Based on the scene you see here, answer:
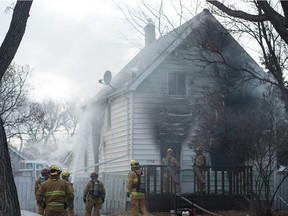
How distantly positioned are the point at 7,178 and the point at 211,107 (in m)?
11.0

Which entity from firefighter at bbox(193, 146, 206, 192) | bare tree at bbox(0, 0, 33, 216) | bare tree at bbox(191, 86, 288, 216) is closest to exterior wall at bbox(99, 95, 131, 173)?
bare tree at bbox(191, 86, 288, 216)

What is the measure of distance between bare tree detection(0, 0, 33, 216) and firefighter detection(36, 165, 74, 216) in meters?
1.39

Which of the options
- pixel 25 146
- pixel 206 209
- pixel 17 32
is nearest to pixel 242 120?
pixel 206 209

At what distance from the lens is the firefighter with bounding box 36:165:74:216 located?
369 inches

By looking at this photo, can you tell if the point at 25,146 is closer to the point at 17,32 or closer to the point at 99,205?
the point at 99,205

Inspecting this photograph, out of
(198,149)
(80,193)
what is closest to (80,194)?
(80,193)

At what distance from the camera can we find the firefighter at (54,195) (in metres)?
9.37

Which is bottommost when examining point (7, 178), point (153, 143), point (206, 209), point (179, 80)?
point (206, 209)

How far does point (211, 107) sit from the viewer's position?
1797 cm

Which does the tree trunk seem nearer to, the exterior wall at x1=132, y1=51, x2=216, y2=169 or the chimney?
the exterior wall at x1=132, y1=51, x2=216, y2=169

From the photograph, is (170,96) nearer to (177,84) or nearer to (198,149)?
(177,84)

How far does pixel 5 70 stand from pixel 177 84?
1260 centimetres

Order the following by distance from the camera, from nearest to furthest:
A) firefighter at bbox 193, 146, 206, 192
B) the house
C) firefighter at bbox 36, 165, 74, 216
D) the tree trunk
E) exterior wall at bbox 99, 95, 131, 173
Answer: the tree trunk < firefighter at bbox 36, 165, 74, 216 < firefighter at bbox 193, 146, 206, 192 < the house < exterior wall at bbox 99, 95, 131, 173

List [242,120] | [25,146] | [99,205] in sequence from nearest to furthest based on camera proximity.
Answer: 1. [99,205]
2. [242,120]
3. [25,146]
